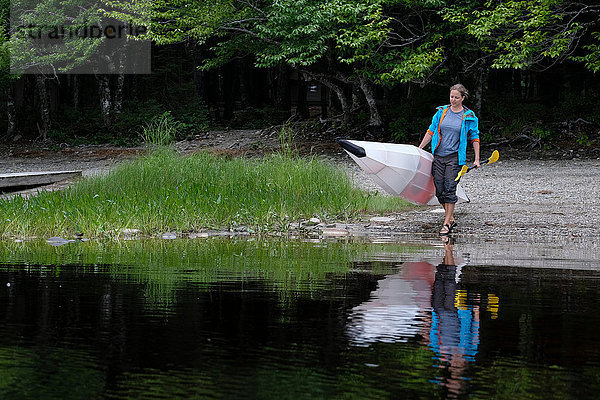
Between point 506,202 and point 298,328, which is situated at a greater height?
point 506,202

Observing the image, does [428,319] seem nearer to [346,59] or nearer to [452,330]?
[452,330]

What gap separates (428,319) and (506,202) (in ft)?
33.9

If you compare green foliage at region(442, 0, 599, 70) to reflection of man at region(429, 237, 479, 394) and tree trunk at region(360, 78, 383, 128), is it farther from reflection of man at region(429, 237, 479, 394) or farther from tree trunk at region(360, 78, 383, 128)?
reflection of man at region(429, 237, 479, 394)

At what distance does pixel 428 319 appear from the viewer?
18.0 feet

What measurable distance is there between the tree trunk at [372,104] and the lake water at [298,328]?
2094cm

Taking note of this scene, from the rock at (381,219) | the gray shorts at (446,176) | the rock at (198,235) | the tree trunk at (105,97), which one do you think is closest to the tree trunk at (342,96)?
the tree trunk at (105,97)

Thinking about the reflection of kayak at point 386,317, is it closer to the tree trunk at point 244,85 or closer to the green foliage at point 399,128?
the green foliage at point 399,128

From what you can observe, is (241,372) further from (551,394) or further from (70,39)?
(70,39)

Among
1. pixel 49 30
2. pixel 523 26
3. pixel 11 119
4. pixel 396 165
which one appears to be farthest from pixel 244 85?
pixel 396 165

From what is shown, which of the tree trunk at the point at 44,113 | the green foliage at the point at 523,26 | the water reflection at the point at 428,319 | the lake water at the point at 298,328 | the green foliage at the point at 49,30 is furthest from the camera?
the tree trunk at the point at 44,113

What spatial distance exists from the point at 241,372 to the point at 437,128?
8.33 m

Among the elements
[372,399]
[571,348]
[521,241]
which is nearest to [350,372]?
[372,399]

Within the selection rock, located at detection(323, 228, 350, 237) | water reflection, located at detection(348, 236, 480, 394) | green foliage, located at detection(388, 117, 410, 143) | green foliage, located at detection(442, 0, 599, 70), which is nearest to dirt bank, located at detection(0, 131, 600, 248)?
rock, located at detection(323, 228, 350, 237)

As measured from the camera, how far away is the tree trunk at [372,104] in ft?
97.2
